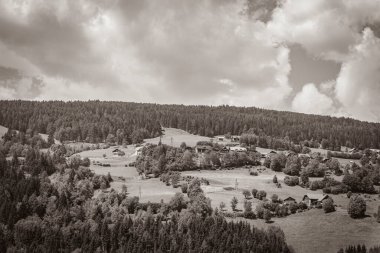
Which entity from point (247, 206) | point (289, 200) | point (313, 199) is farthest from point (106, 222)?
point (313, 199)

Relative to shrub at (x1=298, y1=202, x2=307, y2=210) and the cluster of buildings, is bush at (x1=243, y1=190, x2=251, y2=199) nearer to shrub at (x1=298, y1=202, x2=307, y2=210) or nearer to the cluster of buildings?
the cluster of buildings

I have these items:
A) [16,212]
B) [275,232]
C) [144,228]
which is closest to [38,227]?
[16,212]

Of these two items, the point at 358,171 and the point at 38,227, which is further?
the point at 358,171

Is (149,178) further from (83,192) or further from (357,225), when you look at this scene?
(357,225)

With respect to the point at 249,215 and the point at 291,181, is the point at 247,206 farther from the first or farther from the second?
the point at 291,181

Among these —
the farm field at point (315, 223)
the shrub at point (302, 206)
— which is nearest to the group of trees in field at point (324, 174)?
the farm field at point (315, 223)

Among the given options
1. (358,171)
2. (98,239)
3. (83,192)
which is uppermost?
(358,171)

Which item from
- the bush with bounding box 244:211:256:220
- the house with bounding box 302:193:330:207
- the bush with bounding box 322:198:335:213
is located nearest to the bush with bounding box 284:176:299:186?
the house with bounding box 302:193:330:207

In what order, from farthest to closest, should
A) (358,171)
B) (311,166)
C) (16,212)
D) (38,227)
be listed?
1. (311,166)
2. (358,171)
3. (16,212)
4. (38,227)
